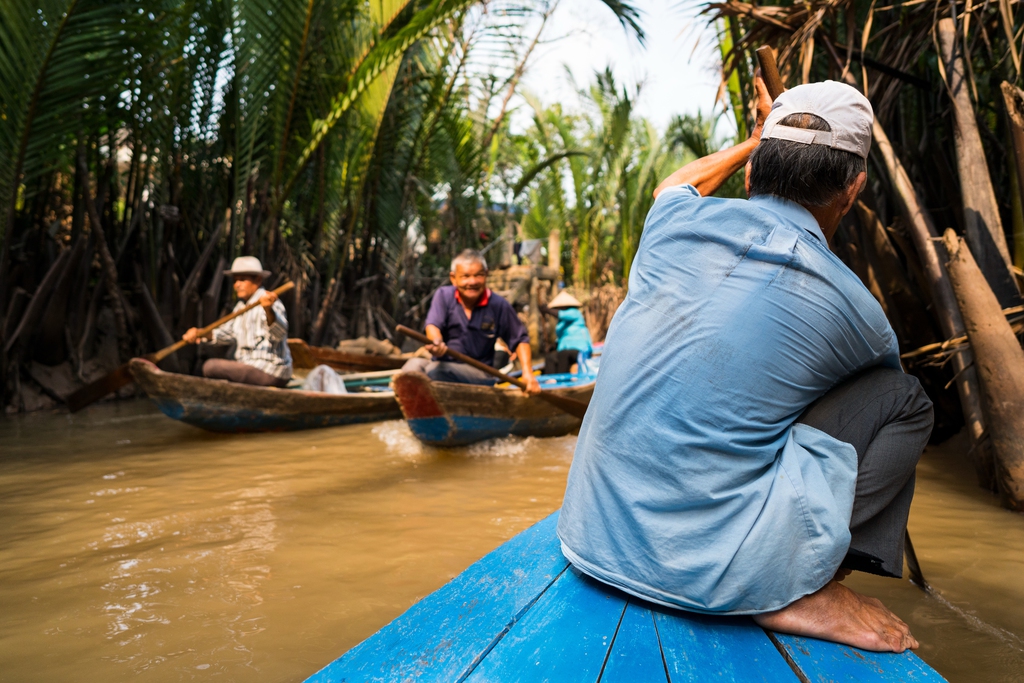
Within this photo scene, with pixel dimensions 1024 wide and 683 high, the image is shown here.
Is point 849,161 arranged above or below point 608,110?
below

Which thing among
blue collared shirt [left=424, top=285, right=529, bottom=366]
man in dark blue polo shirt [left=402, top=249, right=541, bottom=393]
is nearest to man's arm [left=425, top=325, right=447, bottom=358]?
man in dark blue polo shirt [left=402, top=249, right=541, bottom=393]

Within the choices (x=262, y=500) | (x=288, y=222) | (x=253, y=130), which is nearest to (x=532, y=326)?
(x=288, y=222)

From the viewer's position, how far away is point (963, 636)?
2.01 metres

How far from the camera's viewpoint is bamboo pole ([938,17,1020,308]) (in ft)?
11.2

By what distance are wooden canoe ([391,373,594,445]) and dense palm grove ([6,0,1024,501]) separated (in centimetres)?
227

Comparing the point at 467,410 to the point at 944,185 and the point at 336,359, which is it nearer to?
the point at 944,185

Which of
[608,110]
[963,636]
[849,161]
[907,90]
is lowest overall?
[963,636]

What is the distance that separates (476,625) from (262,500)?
8.38ft

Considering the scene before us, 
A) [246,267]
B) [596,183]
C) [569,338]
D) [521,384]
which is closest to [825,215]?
[521,384]

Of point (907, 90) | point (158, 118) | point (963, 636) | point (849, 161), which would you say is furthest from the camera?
point (158, 118)

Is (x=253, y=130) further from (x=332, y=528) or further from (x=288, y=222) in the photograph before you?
(x=332, y=528)

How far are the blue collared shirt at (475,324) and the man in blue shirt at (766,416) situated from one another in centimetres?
383

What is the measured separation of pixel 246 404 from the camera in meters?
5.13

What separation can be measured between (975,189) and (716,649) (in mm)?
3263
